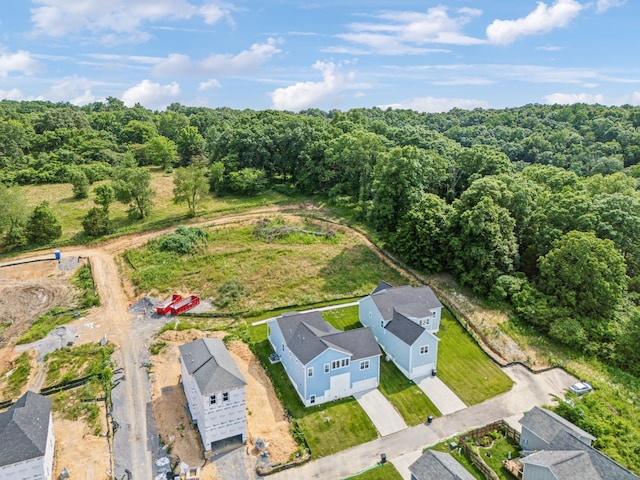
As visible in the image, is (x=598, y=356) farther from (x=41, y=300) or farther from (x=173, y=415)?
(x=41, y=300)

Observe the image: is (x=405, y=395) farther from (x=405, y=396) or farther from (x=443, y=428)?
(x=443, y=428)

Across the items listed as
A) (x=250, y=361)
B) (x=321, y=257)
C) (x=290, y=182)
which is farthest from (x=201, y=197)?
(x=250, y=361)

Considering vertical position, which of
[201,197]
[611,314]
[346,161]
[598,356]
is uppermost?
[346,161]

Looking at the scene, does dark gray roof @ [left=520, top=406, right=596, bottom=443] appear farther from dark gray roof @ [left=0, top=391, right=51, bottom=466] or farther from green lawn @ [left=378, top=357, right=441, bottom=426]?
dark gray roof @ [left=0, top=391, right=51, bottom=466]

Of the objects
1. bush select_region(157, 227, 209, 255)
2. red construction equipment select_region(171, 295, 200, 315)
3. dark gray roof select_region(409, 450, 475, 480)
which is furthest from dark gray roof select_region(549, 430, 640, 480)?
bush select_region(157, 227, 209, 255)

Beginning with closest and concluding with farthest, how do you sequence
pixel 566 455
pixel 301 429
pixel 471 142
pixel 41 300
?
pixel 566 455, pixel 301 429, pixel 41 300, pixel 471 142

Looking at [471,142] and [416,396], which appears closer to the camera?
[416,396]

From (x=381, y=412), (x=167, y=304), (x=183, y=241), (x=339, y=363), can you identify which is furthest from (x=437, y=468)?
(x=183, y=241)
